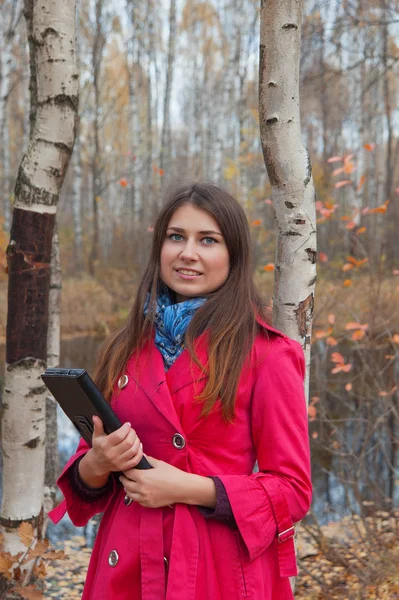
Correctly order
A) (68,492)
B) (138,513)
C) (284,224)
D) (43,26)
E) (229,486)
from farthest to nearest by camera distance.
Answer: (43,26) → (284,224) → (68,492) → (138,513) → (229,486)

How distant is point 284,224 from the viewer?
1.96m

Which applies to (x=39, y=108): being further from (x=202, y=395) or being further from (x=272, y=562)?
(x=272, y=562)

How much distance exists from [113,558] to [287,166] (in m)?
1.23

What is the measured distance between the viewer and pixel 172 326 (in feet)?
5.38

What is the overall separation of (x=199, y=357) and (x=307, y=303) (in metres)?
0.54

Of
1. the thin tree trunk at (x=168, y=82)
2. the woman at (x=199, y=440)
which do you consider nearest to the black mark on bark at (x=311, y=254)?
the woman at (x=199, y=440)

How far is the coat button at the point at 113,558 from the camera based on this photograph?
→ 1.52 metres

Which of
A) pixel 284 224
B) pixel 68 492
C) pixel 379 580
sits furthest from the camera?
pixel 379 580

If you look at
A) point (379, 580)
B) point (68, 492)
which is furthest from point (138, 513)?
point (379, 580)

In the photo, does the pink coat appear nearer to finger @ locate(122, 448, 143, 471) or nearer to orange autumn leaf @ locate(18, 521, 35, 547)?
finger @ locate(122, 448, 143, 471)

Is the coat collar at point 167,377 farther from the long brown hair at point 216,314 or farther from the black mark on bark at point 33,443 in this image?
the black mark on bark at point 33,443

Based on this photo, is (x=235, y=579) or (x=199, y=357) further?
(x=199, y=357)

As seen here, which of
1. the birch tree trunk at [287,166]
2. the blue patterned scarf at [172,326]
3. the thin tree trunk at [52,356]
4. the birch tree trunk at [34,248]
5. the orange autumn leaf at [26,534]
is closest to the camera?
the blue patterned scarf at [172,326]

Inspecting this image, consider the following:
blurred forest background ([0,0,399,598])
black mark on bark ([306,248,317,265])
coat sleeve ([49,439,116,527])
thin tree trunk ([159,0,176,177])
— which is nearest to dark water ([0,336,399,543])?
blurred forest background ([0,0,399,598])
